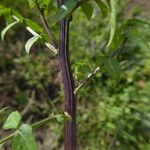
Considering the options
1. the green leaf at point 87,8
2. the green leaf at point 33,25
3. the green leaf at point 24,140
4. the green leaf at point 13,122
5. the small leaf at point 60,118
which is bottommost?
the small leaf at point 60,118

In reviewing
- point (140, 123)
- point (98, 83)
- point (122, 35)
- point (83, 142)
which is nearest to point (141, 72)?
point (98, 83)

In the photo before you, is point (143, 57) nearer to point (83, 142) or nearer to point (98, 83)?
point (98, 83)

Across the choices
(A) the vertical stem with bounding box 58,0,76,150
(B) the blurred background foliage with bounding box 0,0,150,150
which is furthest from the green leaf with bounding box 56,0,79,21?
(B) the blurred background foliage with bounding box 0,0,150,150

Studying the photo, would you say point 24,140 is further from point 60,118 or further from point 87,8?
point 87,8

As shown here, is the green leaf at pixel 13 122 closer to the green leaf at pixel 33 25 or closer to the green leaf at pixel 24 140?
the green leaf at pixel 24 140

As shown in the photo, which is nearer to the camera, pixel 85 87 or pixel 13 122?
pixel 13 122

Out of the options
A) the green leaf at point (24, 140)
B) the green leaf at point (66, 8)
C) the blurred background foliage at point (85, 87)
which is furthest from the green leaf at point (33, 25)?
the blurred background foliage at point (85, 87)

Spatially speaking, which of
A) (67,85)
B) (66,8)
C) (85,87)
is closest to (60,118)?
(67,85)

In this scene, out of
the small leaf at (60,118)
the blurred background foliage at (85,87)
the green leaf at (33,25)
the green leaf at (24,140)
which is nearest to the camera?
the green leaf at (24,140)
